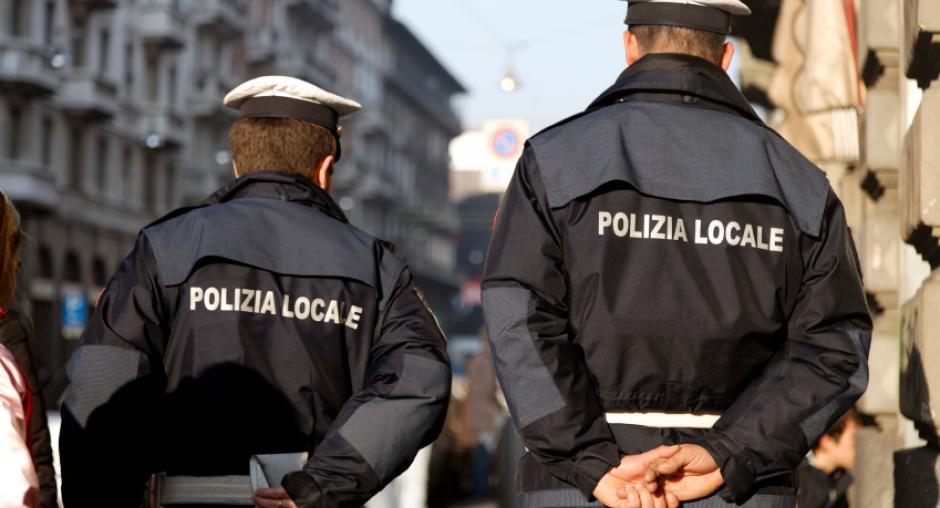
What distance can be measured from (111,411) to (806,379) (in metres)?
1.70

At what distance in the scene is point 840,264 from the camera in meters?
4.23

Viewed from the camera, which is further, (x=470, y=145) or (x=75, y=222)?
(x=470, y=145)

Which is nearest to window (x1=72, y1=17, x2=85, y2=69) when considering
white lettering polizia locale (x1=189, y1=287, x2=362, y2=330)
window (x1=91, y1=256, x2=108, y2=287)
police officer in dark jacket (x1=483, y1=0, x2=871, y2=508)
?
window (x1=91, y1=256, x2=108, y2=287)

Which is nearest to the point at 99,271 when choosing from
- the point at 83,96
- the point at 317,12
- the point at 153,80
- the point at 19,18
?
the point at 83,96

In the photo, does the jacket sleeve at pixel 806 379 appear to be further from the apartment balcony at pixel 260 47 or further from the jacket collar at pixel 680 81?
the apartment balcony at pixel 260 47

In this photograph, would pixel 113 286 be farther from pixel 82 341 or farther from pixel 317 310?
pixel 317 310

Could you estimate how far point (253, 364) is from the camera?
4.97m

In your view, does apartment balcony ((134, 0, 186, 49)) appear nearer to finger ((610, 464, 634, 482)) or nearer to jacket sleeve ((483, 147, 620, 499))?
jacket sleeve ((483, 147, 620, 499))

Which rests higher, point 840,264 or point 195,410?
point 840,264

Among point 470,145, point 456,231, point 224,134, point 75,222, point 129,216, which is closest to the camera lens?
point 75,222

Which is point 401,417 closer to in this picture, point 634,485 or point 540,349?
point 540,349

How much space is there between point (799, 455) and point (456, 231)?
109m

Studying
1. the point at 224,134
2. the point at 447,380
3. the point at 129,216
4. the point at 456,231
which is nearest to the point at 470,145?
the point at 456,231

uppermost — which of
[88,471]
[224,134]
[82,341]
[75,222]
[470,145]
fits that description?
[470,145]
